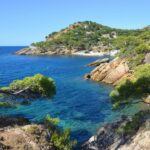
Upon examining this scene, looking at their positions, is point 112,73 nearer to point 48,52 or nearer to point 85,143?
point 85,143

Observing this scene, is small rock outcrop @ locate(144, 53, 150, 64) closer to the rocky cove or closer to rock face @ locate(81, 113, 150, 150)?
the rocky cove

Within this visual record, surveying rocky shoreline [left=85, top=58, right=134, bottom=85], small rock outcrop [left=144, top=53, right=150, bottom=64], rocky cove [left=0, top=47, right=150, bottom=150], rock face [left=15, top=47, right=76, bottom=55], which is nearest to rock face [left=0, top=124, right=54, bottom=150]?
rocky cove [left=0, top=47, right=150, bottom=150]

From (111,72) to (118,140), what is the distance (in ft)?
105

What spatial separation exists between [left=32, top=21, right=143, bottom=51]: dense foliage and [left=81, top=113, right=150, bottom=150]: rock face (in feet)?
400

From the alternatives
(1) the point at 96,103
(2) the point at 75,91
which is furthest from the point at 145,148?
(2) the point at 75,91

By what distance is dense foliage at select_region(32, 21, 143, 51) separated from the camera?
146 m

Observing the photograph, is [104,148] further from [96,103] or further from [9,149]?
[96,103]

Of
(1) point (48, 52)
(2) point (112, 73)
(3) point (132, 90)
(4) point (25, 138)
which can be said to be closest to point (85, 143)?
(4) point (25, 138)

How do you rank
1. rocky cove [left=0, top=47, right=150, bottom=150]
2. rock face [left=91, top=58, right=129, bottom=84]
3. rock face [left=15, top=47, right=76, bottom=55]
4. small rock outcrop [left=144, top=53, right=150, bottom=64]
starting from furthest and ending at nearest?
1. rock face [left=15, top=47, right=76, bottom=55]
2. small rock outcrop [left=144, top=53, right=150, bottom=64]
3. rock face [left=91, top=58, right=129, bottom=84]
4. rocky cove [left=0, top=47, right=150, bottom=150]

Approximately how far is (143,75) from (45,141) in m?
13.3

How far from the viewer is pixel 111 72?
48.4 metres

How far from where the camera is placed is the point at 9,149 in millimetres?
14508

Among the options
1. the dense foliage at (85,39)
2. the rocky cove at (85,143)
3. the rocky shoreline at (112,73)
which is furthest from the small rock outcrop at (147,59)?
the dense foliage at (85,39)

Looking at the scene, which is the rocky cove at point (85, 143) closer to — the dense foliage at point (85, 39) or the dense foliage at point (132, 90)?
the dense foliage at point (132, 90)
